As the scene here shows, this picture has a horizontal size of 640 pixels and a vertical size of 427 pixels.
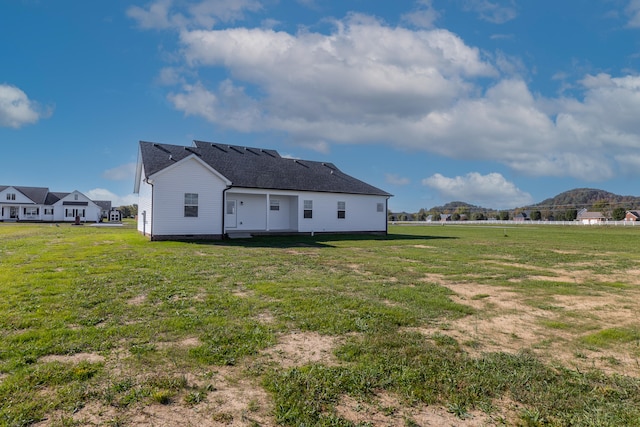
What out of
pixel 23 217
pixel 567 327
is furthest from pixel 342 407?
pixel 23 217

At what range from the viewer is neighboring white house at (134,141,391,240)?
59.1ft

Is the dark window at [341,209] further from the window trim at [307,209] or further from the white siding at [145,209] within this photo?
the white siding at [145,209]

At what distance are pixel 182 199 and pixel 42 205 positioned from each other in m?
50.4

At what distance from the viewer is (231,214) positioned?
22297mm

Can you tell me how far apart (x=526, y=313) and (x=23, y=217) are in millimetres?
67578

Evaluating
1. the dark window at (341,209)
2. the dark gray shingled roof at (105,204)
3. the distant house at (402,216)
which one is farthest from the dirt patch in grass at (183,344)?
the distant house at (402,216)

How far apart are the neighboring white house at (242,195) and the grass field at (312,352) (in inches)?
421

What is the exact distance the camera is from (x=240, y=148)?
2653cm

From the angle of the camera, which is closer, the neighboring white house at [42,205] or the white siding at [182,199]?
the white siding at [182,199]

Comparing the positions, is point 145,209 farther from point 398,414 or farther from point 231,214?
point 398,414

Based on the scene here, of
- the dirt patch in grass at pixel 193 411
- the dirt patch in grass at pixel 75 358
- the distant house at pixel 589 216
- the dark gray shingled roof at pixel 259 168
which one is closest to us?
the dirt patch in grass at pixel 193 411

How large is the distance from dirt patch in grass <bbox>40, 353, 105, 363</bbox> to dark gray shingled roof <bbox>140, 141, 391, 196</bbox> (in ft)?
52.9

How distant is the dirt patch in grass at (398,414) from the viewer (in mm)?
2658

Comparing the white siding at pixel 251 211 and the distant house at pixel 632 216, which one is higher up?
the distant house at pixel 632 216
